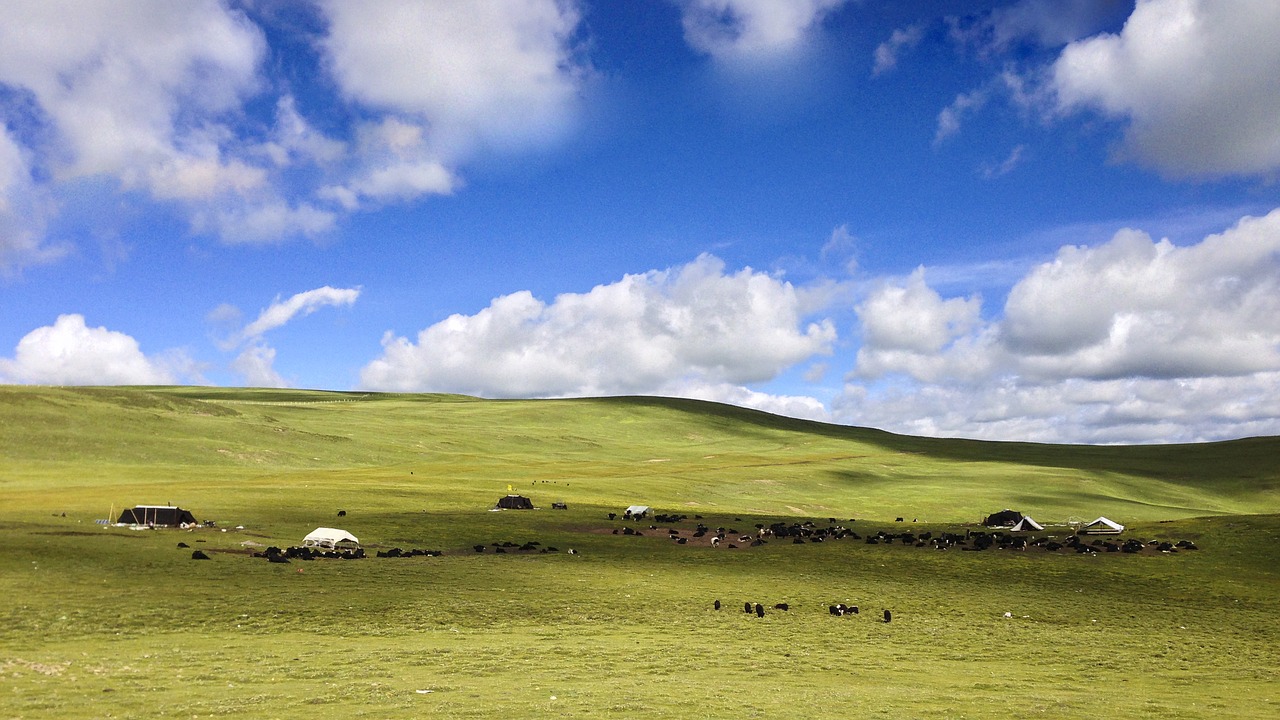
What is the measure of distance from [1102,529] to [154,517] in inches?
2788

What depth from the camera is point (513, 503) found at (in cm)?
7850

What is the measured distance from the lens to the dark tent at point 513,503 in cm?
7762

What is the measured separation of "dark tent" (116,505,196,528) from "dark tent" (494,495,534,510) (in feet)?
90.4

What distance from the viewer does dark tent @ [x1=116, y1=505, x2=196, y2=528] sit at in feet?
182

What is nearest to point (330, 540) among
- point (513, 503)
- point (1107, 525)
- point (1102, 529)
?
point (513, 503)

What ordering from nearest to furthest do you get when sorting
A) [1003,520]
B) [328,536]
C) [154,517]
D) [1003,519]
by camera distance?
[328,536] → [154,517] → [1003,520] → [1003,519]

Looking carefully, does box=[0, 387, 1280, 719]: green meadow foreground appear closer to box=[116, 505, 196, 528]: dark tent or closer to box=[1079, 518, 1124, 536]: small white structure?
box=[1079, 518, 1124, 536]: small white structure

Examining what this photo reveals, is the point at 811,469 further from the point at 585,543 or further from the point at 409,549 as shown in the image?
the point at 409,549

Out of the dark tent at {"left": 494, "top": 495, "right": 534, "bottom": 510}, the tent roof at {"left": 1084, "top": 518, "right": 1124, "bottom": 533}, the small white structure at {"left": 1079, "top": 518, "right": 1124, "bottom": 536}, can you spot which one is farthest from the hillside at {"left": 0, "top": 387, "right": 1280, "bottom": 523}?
the tent roof at {"left": 1084, "top": 518, "right": 1124, "bottom": 533}

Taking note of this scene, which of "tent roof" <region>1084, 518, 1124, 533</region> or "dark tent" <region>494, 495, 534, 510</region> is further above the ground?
"dark tent" <region>494, 495, 534, 510</region>

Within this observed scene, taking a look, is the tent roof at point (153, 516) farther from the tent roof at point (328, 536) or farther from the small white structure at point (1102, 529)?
the small white structure at point (1102, 529)

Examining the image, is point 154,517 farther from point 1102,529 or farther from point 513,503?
point 1102,529

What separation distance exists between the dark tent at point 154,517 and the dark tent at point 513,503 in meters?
27.6

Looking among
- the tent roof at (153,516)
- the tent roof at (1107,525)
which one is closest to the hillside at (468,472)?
the tent roof at (153,516)
